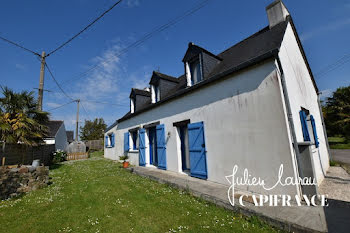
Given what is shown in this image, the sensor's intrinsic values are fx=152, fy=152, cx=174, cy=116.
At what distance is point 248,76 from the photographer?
4.50 m

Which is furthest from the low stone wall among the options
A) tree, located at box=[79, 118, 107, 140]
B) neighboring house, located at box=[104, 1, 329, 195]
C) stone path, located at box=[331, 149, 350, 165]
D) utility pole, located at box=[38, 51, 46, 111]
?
tree, located at box=[79, 118, 107, 140]

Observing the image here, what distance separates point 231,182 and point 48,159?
13.8 meters

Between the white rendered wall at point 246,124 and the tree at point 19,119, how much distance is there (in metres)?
6.81

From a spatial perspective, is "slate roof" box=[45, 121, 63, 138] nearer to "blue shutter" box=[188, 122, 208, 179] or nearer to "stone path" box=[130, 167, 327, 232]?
"blue shutter" box=[188, 122, 208, 179]

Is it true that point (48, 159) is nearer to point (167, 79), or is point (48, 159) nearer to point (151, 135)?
Answer: point (151, 135)

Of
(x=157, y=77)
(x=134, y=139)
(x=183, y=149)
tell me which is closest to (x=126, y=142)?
(x=134, y=139)

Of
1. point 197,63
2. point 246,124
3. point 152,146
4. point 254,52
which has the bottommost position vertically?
point 152,146

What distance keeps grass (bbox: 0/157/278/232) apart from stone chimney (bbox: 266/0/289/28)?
7344 mm

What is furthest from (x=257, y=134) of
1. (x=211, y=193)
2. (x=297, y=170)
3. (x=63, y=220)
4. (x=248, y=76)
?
(x=63, y=220)

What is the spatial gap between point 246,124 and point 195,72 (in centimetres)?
359

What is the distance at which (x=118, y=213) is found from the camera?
11.9 ft

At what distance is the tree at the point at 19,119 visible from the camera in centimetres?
592

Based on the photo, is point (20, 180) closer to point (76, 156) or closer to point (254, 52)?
point (254, 52)

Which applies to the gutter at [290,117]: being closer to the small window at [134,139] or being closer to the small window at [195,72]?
the small window at [195,72]
